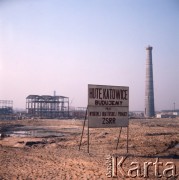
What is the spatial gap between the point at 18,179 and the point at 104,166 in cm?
332

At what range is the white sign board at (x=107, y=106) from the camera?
47.1ft

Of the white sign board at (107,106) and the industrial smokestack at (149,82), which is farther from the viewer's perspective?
the industrial smokestack at (149,82)

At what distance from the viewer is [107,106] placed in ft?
48.6

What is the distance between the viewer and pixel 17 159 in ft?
44.0

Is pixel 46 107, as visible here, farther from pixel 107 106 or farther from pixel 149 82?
pixel 107 106
